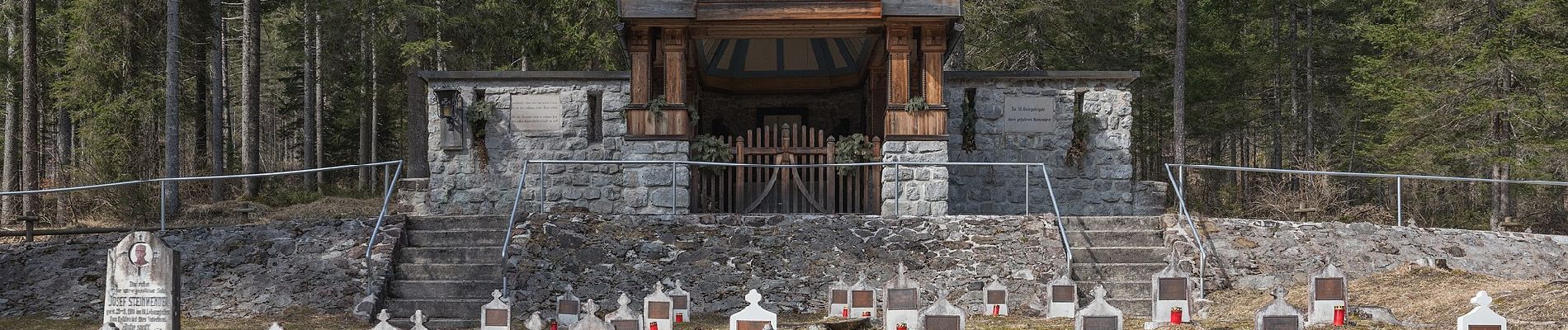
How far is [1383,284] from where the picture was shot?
12.1m

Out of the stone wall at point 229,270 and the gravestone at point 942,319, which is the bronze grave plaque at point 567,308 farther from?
the gravestone at point 942,319

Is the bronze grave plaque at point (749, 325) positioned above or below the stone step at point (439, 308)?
above

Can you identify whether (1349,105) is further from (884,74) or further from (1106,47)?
(884,74)

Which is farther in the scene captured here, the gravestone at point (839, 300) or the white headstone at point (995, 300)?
the white headstone at point (995, 300)

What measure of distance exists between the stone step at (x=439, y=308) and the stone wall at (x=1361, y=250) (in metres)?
7.14

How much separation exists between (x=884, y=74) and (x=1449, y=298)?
28.3 feet

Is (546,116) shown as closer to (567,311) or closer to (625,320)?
(567,311)

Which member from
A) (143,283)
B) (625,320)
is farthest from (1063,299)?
(143,283)

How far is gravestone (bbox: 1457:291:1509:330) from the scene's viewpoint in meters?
8.45

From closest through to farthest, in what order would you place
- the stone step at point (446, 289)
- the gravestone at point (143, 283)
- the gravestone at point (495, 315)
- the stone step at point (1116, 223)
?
1. the gravestone at point (143, 283)
2. the gravestone at point (495, 315)
3. the stone step at point (446, 289)
4. the stone step at point (1116, 223)

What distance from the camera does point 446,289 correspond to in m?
12.4

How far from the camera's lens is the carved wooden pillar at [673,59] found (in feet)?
50.1

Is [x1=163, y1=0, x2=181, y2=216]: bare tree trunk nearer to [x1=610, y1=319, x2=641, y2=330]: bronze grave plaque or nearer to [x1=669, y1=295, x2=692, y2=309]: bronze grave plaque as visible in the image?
[x1=669, y1=295, x2=692, y2=309]: bronze grave plaque

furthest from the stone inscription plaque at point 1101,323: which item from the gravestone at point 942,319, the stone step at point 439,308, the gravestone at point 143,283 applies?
the gravestone at point 143,283
